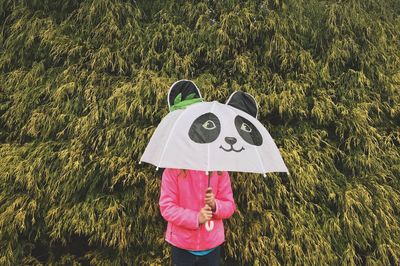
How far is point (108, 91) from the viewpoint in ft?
11.8

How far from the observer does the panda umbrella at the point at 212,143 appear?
200 centimetres

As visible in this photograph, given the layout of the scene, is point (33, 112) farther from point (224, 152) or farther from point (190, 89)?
point (224, 152)

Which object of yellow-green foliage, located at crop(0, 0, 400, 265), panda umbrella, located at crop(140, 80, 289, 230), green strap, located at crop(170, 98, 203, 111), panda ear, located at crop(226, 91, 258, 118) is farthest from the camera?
yellow-green foliage, located at crop(0, 0, 400, 265)

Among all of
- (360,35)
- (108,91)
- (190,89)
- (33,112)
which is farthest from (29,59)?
(360,35)

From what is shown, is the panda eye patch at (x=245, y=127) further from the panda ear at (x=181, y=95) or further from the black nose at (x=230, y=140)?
the panda ear at (x=181, y=95)

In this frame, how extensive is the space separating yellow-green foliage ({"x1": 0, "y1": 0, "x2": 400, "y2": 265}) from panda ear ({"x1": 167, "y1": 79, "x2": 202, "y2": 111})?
92 centimetres

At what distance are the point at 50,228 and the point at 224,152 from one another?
201 centimetres

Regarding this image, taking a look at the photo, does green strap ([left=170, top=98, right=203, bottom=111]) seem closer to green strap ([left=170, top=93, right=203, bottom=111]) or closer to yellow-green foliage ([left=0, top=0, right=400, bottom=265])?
green strap ([left=170, top=93, right=203, bottom=111])

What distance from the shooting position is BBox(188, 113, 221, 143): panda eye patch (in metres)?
2.09

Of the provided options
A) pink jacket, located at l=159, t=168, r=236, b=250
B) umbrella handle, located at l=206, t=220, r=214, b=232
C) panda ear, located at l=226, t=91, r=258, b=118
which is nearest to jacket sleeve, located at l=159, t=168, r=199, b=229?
pink jacket, located at l=159, t=168, r=236, b=250

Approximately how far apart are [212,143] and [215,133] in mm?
69

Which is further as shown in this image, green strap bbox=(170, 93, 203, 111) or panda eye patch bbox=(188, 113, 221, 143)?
green strap bbox=(170, 93, 203, 111)

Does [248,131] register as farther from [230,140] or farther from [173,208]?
[173,208]

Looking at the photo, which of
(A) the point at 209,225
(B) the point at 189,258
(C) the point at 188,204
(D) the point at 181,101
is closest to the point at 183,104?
(D) the point at 181,101
